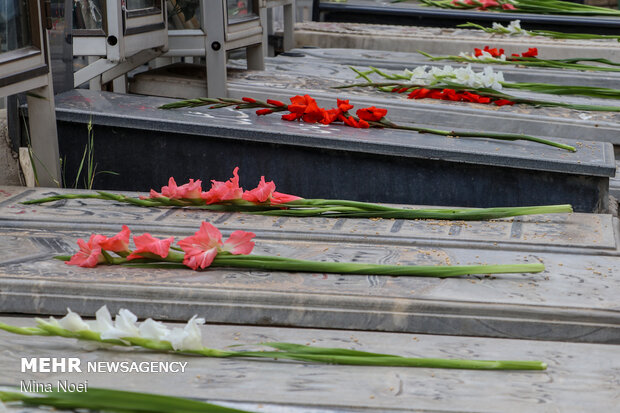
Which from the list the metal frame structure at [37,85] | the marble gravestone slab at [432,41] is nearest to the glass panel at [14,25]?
the metal frame structure at [37,85]

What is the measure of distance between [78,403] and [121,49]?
88.2 inches

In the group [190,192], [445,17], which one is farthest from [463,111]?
[445,17]

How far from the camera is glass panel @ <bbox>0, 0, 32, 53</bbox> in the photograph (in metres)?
2.31

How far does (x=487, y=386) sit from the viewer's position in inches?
50.1

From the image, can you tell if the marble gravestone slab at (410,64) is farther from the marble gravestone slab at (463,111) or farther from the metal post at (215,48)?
the metal post at (215,48)

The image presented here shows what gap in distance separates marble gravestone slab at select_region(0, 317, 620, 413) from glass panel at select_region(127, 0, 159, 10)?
2096 mm

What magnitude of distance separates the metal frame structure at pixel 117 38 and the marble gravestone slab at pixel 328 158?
24 cm

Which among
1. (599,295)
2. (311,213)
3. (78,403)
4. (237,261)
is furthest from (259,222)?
(78,403)

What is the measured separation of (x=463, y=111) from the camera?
3305mm

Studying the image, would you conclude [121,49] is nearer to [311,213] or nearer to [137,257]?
[311,213]

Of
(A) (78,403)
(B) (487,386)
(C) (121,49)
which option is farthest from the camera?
(C) (121,49)

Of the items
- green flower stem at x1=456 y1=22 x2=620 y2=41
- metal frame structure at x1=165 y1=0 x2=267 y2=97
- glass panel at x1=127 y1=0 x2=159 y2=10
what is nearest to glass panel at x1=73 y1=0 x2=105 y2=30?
glass panel at x1=127 y1=0 x2=159 y2=10

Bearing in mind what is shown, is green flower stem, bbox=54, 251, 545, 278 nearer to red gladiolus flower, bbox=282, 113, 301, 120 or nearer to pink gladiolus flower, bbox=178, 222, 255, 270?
pink gladiolus flower, bbox=178, 222, 255, 270

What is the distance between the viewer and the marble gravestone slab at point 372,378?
1209 mm
